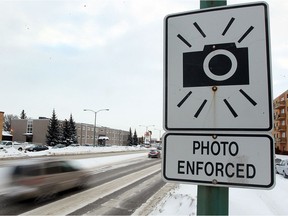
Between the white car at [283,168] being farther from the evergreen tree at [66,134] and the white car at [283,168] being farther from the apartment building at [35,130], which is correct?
the apartment building at [35,130]

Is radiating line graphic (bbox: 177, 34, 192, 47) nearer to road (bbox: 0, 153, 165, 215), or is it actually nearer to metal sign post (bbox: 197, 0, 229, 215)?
metal sign post (bbox: 197, 0, 229, 215)

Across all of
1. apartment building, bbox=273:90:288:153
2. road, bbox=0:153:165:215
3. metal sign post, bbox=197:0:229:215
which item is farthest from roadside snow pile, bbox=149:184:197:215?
apartment building, bbox=273:90:288:153

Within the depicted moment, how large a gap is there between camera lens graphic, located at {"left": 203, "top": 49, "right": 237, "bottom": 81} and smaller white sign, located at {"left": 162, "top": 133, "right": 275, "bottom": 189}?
35 centimetres

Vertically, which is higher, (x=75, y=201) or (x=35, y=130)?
(x=35, y=130)

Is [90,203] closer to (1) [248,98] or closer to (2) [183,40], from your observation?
(2) [183,40]

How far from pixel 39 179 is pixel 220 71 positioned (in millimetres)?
→ 10755

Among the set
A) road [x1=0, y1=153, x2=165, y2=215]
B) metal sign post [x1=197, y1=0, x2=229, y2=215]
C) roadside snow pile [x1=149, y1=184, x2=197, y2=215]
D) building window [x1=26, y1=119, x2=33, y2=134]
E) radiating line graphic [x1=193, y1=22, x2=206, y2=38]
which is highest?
building window [x1=26, y1=119, x2=33, y2=134]

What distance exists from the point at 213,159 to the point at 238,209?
24.0ft

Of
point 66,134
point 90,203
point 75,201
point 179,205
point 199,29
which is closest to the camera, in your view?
point 199,29

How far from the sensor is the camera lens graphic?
1829mm

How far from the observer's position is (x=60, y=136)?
86000mm

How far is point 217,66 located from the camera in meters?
1.87

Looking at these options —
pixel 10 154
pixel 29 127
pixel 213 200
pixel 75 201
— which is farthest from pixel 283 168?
pixel 29 127

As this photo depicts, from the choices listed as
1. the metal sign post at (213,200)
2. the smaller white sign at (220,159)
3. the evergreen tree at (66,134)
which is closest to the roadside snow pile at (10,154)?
the smaller white sign at (220,159)
